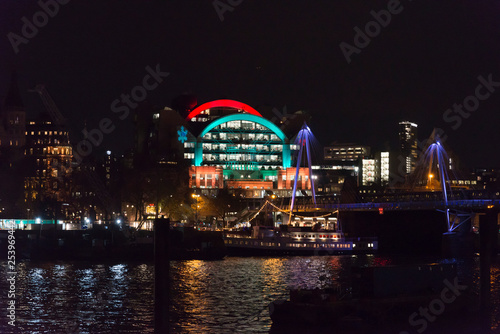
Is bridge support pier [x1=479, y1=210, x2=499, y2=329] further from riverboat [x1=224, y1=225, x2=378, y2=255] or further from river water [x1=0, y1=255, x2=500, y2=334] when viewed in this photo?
riverboat [x1=224, y1=225, x2=378, y2=255]

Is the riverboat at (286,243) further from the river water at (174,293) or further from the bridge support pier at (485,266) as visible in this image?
the bridge support pier at (485,266)

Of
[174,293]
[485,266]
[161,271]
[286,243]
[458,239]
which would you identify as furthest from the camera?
[458,239]

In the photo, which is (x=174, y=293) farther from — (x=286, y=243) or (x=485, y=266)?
(x=286, y=243)

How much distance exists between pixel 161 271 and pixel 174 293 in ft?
91.6

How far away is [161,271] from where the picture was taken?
36094 mm

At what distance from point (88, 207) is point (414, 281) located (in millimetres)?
127688

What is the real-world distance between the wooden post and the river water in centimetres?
929

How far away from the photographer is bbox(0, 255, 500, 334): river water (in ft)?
156

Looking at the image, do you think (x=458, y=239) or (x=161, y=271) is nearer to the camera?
(x=161, y=271)

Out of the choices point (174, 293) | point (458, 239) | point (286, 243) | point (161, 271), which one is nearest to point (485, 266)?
point (161, 271)

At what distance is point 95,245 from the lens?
99812 mm

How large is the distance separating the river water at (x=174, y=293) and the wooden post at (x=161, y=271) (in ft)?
30.5

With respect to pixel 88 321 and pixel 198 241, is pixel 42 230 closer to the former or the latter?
pixel 198 241

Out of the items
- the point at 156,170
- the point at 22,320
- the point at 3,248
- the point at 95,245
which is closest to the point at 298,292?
the point at 22,320
